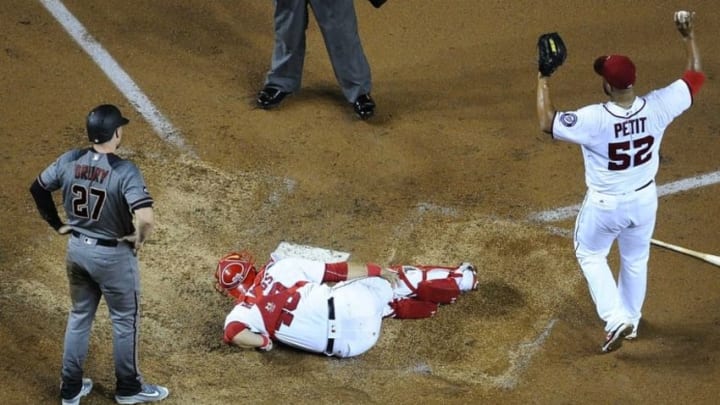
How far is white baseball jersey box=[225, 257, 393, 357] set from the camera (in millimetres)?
7793

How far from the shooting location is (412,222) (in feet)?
30.4

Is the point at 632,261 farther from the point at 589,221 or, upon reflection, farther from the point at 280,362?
the point at 280,362

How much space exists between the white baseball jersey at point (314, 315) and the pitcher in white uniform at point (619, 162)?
1443 millimetres

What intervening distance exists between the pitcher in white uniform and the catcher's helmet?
2.16m

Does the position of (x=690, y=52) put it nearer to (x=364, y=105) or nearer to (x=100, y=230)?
(x=364, y=105)

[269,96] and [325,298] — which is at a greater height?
[269,96]

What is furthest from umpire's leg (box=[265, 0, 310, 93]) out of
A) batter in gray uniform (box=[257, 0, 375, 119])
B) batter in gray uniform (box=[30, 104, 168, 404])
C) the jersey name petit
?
the jersey name petit

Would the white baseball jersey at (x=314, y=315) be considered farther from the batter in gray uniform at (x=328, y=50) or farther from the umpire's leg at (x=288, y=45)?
the umpire's leg at (x=288, y=45)

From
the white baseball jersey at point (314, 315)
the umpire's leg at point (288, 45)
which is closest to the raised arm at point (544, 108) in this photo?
the white baseball jersey at point (314, 315)

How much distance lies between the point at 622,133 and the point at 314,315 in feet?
7.26

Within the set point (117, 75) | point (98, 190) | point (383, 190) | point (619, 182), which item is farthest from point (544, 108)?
point (117, 75)

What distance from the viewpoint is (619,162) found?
7.35 metres

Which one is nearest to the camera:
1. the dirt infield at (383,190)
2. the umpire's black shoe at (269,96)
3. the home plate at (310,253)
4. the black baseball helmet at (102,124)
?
the black baseball helmet at (102,124)

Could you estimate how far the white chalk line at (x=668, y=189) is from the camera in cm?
931
